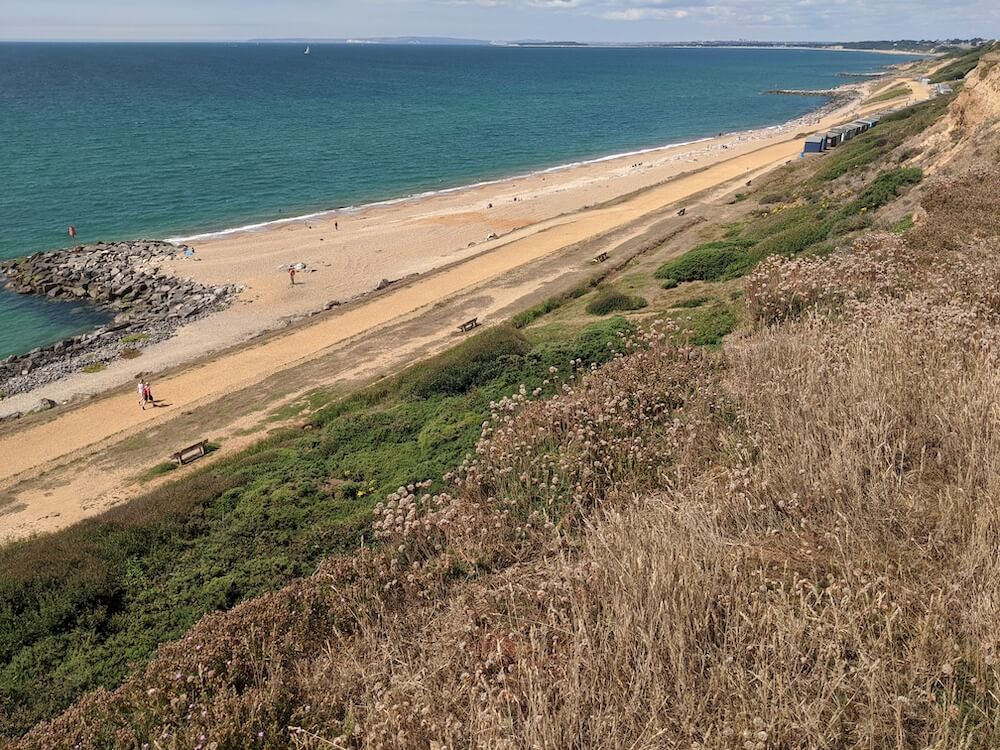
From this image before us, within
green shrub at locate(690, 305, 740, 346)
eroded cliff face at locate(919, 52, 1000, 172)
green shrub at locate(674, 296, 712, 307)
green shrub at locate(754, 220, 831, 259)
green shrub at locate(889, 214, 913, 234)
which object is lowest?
green shrub at locate(674, 296, 712, 307)

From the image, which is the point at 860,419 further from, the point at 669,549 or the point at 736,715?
the point at 736,715

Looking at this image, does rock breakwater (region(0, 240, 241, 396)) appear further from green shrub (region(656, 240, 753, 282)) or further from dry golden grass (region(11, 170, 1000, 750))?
dry golden grass (region(11, 170, 1000, 750))

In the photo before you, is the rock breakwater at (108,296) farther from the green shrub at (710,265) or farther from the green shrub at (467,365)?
the green shrub at (710,265)

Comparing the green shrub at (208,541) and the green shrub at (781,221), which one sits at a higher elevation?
the green shrub at (781,221)

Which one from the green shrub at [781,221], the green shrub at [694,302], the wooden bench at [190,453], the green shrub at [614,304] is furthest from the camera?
the green shrub at [781,221]

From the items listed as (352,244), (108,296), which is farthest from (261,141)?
(108,296)

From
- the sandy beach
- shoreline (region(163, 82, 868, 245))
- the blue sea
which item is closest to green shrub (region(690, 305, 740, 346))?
the sandy beach

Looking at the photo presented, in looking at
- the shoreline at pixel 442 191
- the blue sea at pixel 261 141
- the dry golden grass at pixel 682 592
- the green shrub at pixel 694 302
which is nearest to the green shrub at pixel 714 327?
A: the green shrub at pixel 694 302
